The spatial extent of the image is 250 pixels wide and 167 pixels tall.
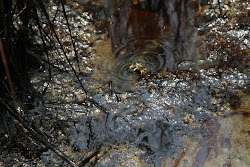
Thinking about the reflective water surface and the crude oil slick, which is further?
the crude oil slick

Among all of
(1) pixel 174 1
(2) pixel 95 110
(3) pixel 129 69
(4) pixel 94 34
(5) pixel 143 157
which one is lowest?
(5) pixel 143 157

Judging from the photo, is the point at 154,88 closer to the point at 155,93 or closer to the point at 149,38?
the point at 155,93

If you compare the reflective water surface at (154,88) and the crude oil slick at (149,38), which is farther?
the crude oil slick at (149,38)

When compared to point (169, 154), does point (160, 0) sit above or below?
above

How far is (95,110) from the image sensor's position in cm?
193

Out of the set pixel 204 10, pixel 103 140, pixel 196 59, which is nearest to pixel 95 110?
pixel 103 140

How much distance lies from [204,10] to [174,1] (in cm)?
24

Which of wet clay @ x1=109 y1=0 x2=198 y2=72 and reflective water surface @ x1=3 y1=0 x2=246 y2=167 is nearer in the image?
reflective water surface @ x1=3 y1=0 x2=246 y2=167

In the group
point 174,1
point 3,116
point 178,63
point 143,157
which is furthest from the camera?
point 174,1

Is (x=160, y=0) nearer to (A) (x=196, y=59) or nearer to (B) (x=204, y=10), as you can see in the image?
(B) (x=204, y=10)

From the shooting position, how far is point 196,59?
7.04 ft

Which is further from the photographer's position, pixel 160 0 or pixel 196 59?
pixel 160 0

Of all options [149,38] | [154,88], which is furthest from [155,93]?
[149,38]

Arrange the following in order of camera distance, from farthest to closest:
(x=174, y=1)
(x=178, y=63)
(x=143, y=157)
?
(x=174, y=1)
(x=178, y=63)
(x=143, y=157)
